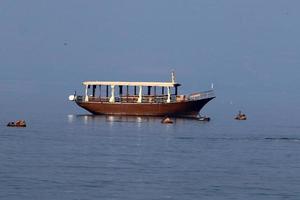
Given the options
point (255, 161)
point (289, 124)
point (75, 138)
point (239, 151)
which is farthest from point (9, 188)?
point (289, 124)

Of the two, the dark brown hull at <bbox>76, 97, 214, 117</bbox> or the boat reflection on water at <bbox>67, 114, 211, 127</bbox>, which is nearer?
the boat reflection on water at <bbox>67, 114, 211, 127</bbox>

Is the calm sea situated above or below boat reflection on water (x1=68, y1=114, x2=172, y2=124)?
below

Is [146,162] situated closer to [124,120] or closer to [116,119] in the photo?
[124,120]

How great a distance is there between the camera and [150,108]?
148 m

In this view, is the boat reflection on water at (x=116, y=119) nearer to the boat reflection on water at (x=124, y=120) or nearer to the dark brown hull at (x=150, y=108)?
the boat reflection on water at (x=124, y=120)

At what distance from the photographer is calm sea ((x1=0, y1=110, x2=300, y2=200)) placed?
69.2 meters

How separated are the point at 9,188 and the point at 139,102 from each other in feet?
267

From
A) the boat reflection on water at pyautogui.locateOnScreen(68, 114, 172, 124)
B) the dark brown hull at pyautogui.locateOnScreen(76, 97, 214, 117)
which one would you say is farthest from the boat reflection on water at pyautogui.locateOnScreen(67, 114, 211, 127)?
the dark brown hull at pyautogui.locateOnScreen(76, 97, 214, 117)

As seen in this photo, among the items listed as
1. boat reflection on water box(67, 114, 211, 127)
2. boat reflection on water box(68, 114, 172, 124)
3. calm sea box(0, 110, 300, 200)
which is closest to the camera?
calm sea box(0, 110, 300, 200)

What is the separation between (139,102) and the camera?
149500 millimetres

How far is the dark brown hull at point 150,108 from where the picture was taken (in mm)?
147475

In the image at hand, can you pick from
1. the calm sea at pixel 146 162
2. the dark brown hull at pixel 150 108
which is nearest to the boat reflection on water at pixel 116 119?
the dark brown hull at pixel 150 108

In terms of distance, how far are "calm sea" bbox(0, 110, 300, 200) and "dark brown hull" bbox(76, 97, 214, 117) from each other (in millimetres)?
14479

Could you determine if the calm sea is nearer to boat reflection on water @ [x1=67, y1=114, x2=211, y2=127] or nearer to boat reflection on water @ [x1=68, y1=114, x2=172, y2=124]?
boat reflection on water @ [x1=67, y1=114, x2=211, y2=127]
